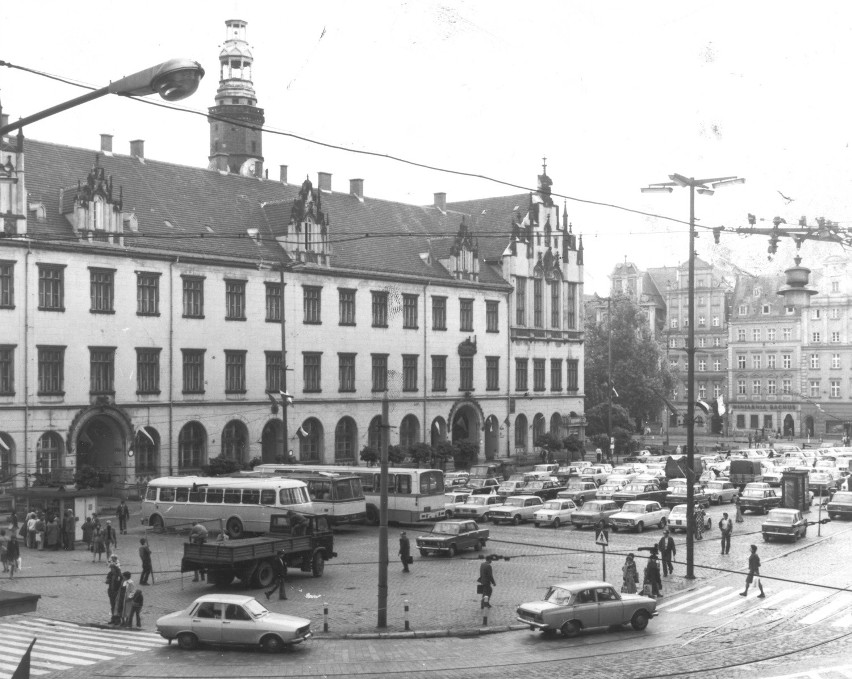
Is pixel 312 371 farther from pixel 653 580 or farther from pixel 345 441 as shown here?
pixel 653 580

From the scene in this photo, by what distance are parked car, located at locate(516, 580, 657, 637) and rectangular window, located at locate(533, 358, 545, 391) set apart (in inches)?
2320

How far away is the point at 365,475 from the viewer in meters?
53.4

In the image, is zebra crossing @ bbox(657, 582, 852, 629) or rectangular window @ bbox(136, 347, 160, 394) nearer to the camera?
zebra crossing @ bbox(657, 582, 852, 629)

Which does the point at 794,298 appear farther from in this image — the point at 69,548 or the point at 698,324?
the point at 698,324

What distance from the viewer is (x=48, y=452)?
184 ft

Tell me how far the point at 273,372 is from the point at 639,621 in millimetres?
42335

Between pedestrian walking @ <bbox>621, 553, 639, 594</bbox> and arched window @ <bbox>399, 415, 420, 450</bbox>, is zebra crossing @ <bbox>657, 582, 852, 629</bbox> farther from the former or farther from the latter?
arched window @ <bbox>399, 415, 420, 450</bbox>

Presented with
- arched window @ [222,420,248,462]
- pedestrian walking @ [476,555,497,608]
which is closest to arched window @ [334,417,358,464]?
arched window @ [222,420,248,462]

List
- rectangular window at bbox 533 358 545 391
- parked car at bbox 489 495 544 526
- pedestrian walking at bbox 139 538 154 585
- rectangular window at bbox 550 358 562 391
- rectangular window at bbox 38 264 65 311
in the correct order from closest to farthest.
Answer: pedestrian walking at bbox 139 538 154 585 → parked car at bbox 489 495 544 526 → rectangular window at bbox 38 264 65 311 → rectangular window at bbox 533 358 545 391 → rectangular window at bbox 550 358 562 391

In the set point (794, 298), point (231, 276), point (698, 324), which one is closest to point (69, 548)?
point (231, 276)

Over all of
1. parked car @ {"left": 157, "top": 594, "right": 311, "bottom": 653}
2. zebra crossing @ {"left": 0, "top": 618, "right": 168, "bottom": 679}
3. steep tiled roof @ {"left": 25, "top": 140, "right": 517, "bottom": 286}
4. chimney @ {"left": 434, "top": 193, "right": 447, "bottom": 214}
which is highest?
chimney @ {"left": 434, "top": 193, "right": 447, "bottom": 214}

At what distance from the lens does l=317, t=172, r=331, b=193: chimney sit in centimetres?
7988

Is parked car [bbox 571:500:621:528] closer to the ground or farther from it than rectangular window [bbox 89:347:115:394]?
closer to the ground

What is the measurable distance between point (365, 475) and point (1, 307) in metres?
19.1
